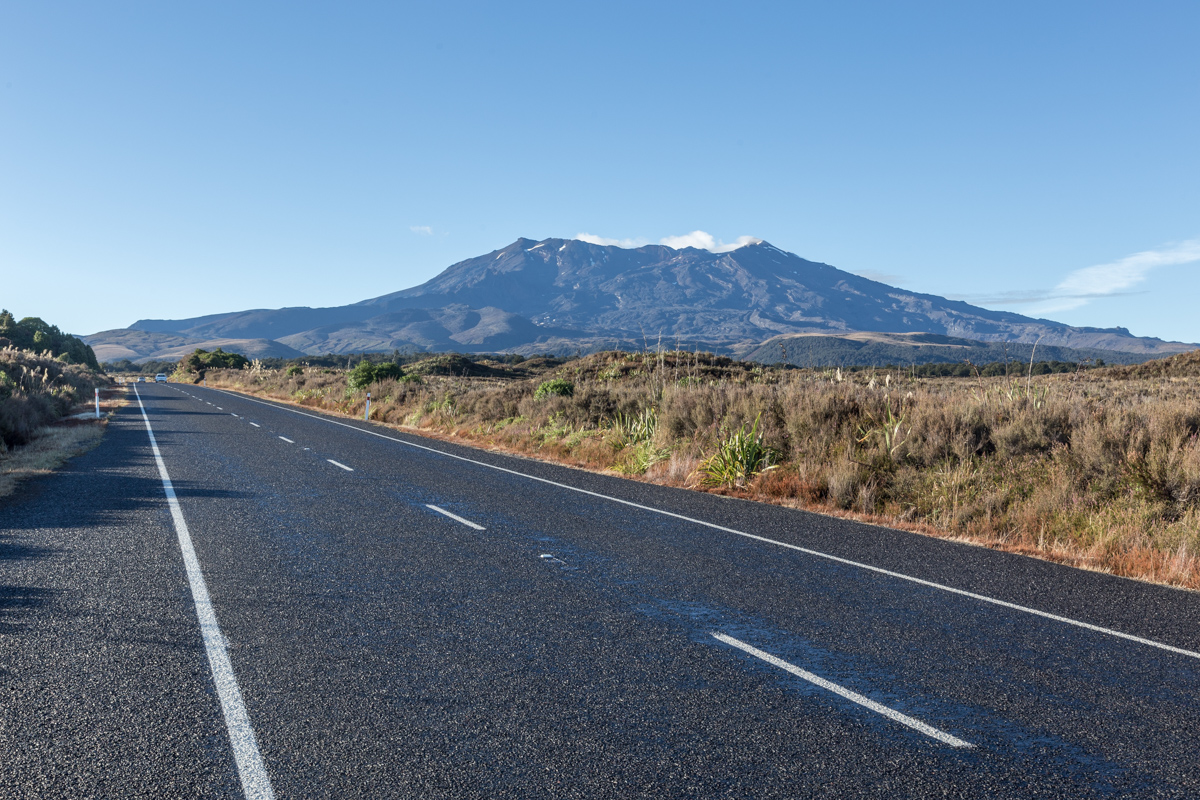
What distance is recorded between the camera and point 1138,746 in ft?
13.5

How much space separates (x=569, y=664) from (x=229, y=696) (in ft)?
6.20

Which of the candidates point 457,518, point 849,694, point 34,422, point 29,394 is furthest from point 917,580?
point 29,394

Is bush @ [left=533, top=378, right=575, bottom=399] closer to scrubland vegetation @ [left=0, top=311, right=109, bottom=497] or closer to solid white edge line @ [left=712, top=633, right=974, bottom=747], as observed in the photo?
scrubland vegetation @ [left=0, top=311, right=109, bottom=497]

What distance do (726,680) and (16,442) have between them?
719 inches

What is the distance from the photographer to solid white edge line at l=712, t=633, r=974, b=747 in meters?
4.16

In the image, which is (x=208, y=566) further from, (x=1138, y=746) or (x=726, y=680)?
(x=1138, y=746)

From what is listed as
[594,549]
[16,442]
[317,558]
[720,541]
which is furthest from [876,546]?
[16,442]

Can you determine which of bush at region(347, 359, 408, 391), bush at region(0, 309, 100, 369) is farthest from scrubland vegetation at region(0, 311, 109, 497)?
bush at region(0, 309, 100, 369)

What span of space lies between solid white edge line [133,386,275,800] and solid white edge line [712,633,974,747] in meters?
2.95

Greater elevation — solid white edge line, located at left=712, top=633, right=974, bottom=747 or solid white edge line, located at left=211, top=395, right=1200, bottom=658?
solid white edge line, located at left=712, top=633, right=974, bottom=747

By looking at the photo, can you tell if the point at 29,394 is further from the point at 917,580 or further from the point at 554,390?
the point at 917,580

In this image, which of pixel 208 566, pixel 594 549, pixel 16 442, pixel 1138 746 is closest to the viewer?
pixel 1138 746

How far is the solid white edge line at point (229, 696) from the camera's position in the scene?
3.58m

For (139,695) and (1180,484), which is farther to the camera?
(1180,484)
